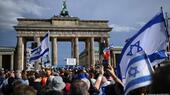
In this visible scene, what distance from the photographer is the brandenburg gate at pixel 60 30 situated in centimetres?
8419

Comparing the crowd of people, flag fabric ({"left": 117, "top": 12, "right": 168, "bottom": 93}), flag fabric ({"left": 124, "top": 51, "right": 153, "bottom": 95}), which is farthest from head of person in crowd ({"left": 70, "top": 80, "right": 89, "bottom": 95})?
flag fabric ({"left": 117, "top": 12, "right": 168, "bottom": 93})

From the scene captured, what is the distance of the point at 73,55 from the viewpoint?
8712 centimetres

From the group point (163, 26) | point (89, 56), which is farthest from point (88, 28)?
point (163, 26)

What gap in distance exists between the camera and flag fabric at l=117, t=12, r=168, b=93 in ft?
20.1

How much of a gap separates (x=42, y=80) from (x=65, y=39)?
3131 inches

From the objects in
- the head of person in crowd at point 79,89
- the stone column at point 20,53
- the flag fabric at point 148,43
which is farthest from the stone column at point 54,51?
the head of person in crowd at point 79,89

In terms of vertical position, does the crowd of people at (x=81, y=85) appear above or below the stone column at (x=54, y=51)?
below

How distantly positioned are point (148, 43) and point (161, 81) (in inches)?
169

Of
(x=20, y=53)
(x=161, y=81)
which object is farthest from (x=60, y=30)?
(x=161, y=81)

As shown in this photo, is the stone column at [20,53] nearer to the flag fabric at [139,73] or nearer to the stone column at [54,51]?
the stone column at [54,51]

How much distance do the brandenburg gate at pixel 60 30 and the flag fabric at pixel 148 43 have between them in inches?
3047

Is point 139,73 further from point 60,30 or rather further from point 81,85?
point 60,30

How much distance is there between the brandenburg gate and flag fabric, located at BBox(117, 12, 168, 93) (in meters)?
77.4

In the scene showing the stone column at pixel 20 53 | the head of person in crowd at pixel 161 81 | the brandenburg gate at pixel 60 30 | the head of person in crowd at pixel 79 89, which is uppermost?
the brandenburg gate at pixel 60 30
